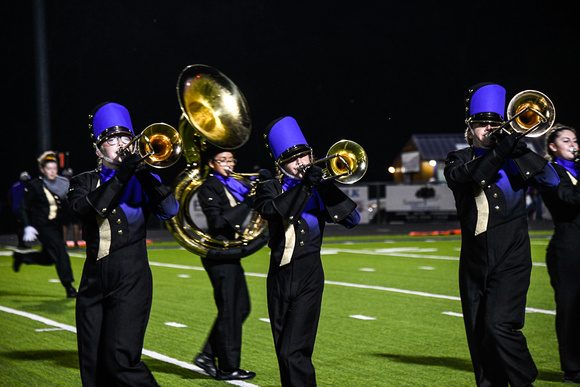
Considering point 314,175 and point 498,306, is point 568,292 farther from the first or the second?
point 314,175

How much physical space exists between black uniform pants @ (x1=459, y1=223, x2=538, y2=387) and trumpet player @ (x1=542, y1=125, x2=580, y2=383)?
1.09 m

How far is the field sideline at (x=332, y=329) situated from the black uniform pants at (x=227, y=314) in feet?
0.66

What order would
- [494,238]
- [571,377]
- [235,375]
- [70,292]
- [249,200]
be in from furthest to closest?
[70,292], [249,200], [235,375], [571,377], [494,238]

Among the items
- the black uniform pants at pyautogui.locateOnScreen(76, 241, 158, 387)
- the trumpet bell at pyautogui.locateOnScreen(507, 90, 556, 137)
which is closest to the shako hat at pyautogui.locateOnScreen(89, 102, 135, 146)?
the black uniform pants at pyautogui.locateOnScreen(76, 241, 158, 387)

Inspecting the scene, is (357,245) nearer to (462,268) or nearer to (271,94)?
(462,268)

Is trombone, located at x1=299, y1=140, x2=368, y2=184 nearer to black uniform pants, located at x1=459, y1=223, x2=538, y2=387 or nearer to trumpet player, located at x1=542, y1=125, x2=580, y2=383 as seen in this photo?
black uniform pants, located at x1=459, y1=223, x2=538, y2=387

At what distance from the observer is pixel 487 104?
466 centimetres

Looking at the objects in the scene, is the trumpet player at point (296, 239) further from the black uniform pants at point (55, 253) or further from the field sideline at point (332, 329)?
the black uniform pants at point (55, 253)

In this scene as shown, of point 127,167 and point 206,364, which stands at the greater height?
point 127,167

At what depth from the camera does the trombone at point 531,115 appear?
172 inches

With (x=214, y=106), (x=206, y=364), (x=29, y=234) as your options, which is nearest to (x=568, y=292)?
(x=206, y=364)

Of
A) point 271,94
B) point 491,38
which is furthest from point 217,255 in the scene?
point 271,94

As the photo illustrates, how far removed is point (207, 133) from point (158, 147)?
123 centimetres

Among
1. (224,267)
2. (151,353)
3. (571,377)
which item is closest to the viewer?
(571,377)
